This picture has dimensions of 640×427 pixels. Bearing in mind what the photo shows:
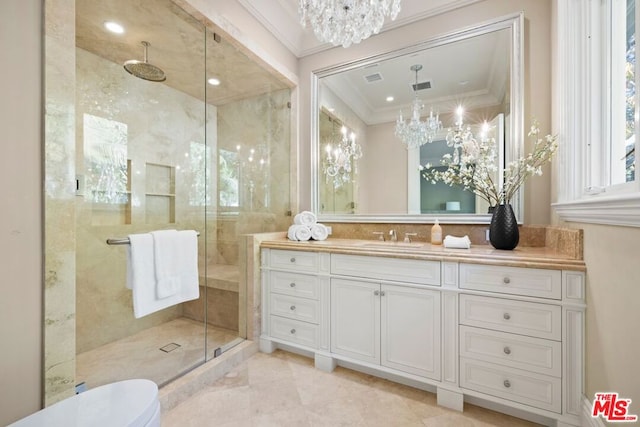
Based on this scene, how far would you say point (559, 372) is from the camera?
126 cm

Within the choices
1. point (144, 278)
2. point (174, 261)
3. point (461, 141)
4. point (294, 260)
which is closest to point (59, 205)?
point (144, 278)

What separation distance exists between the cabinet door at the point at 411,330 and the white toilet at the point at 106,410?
124 centimetres

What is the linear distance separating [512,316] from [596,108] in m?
1.11

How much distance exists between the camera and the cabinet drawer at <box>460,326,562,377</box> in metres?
1.27

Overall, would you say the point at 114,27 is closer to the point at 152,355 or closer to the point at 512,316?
the point at 152,355

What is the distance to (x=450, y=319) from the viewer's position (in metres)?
1.48

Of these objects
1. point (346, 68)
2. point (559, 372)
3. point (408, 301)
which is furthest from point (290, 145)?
point (559, 372)

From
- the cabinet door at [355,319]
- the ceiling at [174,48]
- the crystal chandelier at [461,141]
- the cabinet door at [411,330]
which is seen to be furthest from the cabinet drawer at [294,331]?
the ceiling at [174,48]

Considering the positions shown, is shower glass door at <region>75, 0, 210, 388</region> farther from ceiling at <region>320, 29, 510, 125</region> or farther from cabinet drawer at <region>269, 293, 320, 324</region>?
ceiling at <region>320, 29, 510, 125</region>

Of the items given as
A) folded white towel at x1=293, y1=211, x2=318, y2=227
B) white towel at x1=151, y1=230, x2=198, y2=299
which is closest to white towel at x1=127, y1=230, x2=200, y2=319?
white towel at x1=151, y1=230, x2=198, y2=299

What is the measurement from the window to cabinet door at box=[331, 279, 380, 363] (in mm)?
1162

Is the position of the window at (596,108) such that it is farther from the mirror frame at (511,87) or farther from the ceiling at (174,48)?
the ceiling at (174,48)

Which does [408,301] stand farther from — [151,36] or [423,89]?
[151,36]

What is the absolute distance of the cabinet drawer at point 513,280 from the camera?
1274 mm
